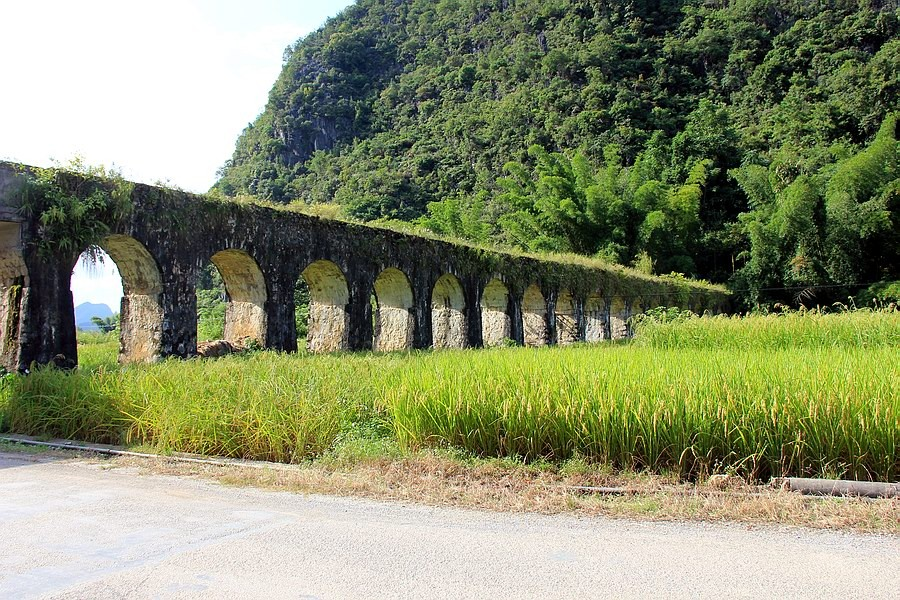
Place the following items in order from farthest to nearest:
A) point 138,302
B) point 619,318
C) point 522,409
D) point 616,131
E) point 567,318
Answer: point 616,131 < point 619,318 < point 567,318 < point 138,302 < point 522,409

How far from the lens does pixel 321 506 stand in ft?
12.8

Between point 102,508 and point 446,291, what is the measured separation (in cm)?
1214

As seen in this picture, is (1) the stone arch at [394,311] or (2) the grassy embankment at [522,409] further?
(1) the stone arch at [394,311]

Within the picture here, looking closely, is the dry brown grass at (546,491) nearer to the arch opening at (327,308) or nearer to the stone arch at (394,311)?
the arch opening at (327,308)

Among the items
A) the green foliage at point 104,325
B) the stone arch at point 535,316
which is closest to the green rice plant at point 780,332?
the stone arch at point 535,316

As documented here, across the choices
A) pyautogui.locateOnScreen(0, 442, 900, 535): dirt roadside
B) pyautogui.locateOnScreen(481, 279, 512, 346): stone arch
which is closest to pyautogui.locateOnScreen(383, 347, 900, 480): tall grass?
pyautogui.locateOnScreen(0, 442, 900, 535): dirt roadside

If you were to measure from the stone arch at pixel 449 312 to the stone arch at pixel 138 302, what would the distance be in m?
7.06

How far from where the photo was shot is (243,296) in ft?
36.8

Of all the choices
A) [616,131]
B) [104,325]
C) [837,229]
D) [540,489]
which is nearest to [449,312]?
[540,489]

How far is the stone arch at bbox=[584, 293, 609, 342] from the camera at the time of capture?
22.0m

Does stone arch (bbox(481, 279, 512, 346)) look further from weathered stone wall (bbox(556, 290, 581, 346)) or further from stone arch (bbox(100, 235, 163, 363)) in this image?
stone arch (bbox(100, 235, 163, 363))

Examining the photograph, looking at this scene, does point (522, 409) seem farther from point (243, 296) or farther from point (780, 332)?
point (780, 332)

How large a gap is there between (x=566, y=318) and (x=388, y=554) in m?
18.0

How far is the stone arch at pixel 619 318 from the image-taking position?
22922 mm
